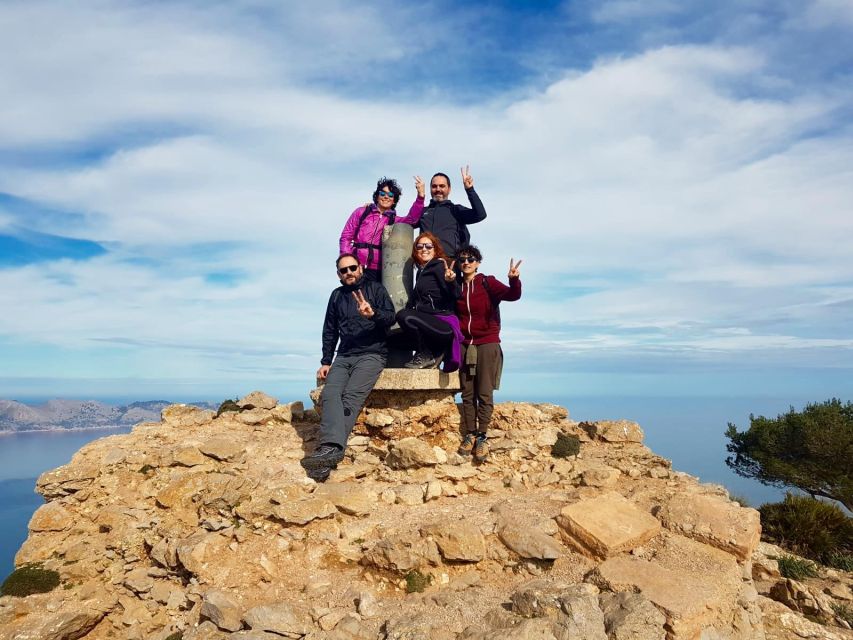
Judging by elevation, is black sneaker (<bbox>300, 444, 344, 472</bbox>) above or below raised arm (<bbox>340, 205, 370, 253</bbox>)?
below

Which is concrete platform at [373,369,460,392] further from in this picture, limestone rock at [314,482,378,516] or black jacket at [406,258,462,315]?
limestone rock at [314,482,378,516]

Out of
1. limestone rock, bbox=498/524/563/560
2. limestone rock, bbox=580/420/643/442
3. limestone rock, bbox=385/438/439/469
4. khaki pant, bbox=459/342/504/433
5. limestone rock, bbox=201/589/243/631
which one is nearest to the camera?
limestone rock, bbox=201/589/243/631

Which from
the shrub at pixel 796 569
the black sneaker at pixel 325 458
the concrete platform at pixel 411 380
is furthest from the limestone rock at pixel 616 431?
the black sneaker at pixel 325 458

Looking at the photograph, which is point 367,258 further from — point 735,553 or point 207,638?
point 735,553

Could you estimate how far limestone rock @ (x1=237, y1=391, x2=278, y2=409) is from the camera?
39.5 feet

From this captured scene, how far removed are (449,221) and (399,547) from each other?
21.0ft

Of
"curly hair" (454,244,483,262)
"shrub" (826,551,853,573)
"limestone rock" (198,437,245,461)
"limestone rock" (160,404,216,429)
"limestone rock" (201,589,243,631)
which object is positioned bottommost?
"shrub" (826,551,853,573)

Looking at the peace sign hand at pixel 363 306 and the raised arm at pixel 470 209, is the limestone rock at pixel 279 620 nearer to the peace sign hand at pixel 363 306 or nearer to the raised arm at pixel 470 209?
the peace sign hand at pixel 363 306

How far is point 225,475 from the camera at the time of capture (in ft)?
28.5

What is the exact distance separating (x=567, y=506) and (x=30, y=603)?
788cm

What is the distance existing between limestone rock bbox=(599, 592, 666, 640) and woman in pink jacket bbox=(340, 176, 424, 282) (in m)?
7.26

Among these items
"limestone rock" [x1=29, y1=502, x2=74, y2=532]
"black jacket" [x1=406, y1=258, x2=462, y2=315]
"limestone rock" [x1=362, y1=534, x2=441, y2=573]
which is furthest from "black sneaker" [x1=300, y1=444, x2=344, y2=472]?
"limestone rock" [x1=29, y1=502, x2=74, y2=532]

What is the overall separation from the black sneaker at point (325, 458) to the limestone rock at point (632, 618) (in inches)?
179

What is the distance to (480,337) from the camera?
30.6 ft
